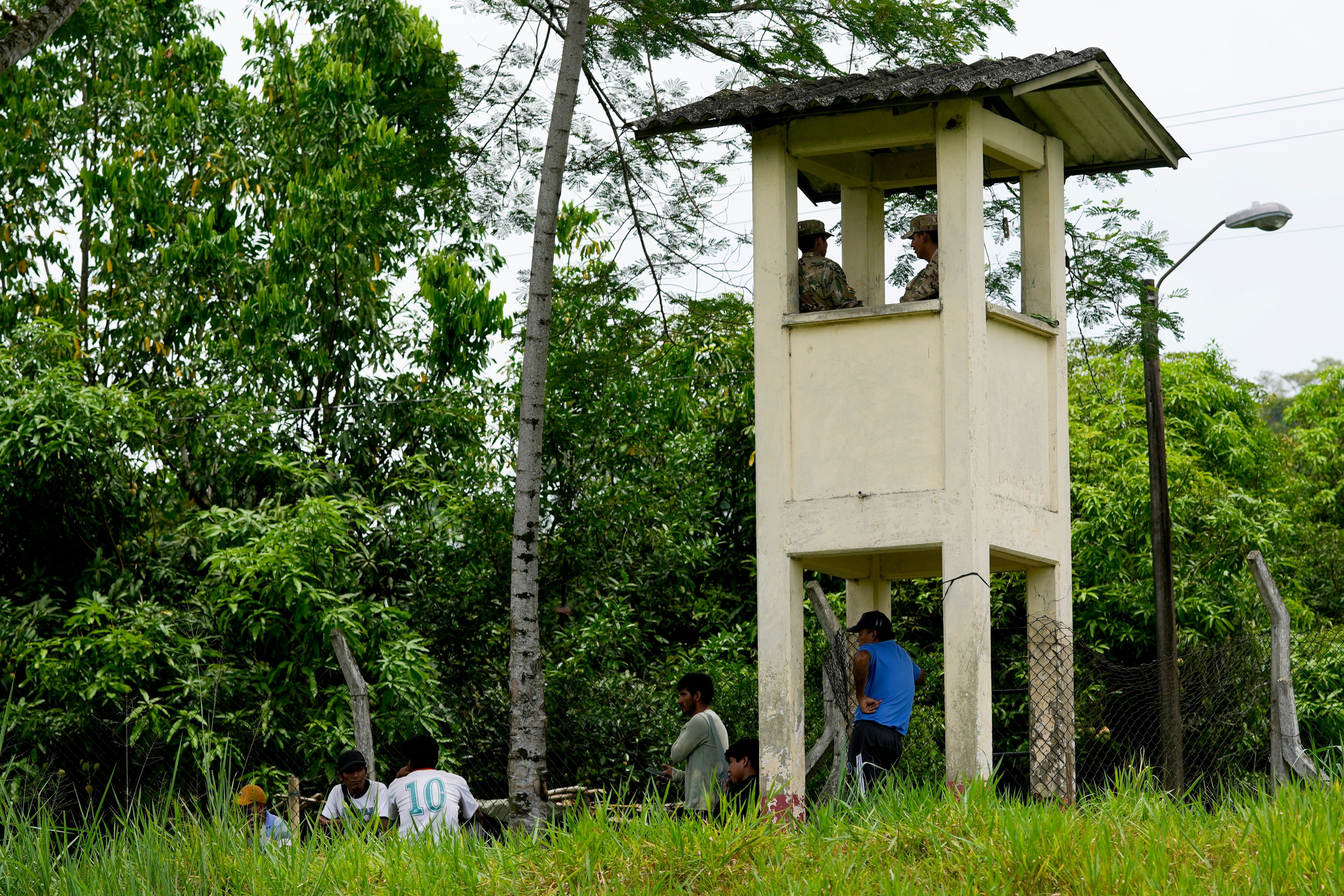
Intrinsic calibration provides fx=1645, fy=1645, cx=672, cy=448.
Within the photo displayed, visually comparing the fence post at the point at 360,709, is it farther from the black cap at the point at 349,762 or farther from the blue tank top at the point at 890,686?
the blue tank top at the point at 890,686

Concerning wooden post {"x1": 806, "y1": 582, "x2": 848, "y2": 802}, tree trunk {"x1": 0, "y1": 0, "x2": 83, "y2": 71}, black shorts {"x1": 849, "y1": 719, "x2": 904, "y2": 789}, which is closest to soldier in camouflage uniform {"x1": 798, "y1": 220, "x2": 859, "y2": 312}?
wooden post {"x1": 806, "y1": 582, "x2": 848, "y2": 802}

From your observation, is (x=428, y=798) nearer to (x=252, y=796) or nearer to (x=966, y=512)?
(x=252, y=796)

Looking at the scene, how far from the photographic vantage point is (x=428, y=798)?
941 centimetres

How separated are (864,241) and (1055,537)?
111 inches

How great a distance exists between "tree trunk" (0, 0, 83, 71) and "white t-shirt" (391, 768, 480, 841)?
448 centimetres

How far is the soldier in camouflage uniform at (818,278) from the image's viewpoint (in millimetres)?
11070

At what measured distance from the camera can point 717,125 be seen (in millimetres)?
11164

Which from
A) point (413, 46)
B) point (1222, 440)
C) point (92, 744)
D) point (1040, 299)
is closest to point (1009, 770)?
point (1040, 299)

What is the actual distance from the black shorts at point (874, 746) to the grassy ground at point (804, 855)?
2331 millimetres

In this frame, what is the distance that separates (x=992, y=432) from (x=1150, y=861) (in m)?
4.55

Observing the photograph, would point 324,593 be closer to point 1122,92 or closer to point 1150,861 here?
point 1122,92

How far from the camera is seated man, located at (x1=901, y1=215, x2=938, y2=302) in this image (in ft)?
34.7

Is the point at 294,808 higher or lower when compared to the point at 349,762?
lower

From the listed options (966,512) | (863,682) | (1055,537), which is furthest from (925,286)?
(863,682)
